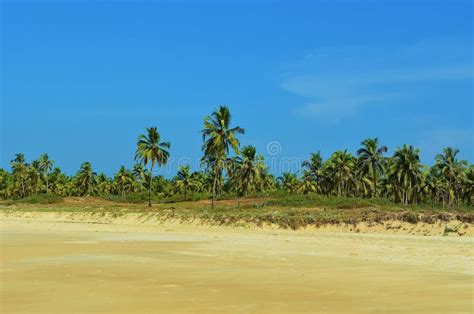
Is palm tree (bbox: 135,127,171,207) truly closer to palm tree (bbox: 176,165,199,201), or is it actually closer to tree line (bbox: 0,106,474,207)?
tree line (bbox: 0,106,474,207)

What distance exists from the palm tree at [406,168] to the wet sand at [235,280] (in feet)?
175

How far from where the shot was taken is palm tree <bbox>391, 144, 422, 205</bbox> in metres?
70.3

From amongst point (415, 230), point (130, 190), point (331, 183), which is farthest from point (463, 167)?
point (130, 190)

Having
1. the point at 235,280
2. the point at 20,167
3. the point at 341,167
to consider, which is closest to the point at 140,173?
the point at 20,167

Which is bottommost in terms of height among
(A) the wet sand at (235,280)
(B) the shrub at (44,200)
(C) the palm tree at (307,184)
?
(A) the wet sand at (235,280)

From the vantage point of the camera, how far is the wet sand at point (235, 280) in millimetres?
8438

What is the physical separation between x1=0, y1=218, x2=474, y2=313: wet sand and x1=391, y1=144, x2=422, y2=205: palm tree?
5329cm

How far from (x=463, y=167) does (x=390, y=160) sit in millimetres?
14364

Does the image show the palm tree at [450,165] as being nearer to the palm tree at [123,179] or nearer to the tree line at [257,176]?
the tree line at [257,176]

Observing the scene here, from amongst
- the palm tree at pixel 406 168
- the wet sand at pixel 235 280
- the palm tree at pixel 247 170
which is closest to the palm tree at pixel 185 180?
the palm tree at pixel 247 170

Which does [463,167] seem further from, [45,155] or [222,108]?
[45,155]

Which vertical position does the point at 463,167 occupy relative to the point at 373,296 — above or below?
above

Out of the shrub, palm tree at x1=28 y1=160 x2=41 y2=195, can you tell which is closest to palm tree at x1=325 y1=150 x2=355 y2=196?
the shrub

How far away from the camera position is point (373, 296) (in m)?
9.34
